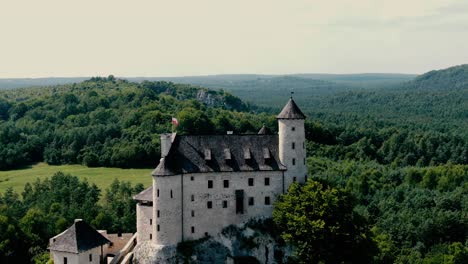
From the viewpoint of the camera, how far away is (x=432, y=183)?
130 meters

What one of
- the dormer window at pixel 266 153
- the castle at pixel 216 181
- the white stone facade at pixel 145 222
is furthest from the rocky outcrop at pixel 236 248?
the dormer window at pixel 266 153

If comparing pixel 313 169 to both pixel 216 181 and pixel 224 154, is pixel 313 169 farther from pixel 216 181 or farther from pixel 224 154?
pixel 216 181

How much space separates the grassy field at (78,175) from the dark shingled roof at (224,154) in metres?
50.6

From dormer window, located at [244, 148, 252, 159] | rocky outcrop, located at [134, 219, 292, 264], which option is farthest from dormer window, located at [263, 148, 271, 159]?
rocky outcrop, located at [134, 219, 292, 264]

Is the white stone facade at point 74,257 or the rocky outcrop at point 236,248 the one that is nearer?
the white stone facade at point 74,257

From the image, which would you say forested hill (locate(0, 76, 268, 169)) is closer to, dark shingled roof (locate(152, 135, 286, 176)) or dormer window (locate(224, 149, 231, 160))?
dark shingled roof (locate(152, 135, 286, 176))

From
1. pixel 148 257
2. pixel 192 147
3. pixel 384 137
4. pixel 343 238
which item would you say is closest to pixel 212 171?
pixel 192 147

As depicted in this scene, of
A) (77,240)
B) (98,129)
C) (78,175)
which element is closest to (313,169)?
(78,175)

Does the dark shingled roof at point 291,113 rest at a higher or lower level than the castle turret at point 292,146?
higher

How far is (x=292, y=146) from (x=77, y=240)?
25.1 metres

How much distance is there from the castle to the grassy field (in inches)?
2004

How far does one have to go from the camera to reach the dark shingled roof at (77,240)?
62.0 metres

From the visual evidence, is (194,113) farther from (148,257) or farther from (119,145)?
(148,257)

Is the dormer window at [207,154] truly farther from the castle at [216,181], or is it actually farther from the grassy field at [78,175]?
the grassy field at [78,175]
